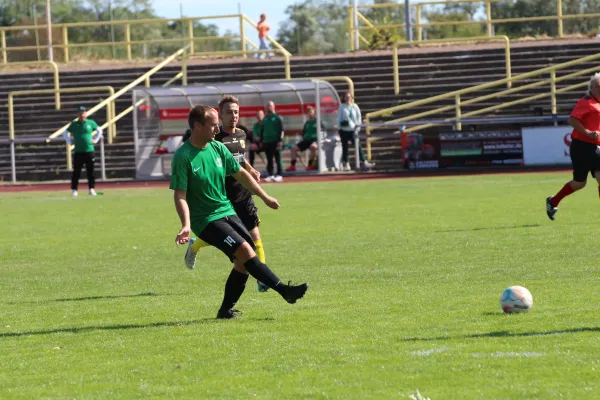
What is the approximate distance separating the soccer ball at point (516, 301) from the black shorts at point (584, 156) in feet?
22.5

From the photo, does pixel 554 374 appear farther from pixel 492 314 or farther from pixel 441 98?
pixel 441 98

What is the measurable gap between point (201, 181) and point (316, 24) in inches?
2540

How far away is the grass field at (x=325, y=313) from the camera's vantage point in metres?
6.30

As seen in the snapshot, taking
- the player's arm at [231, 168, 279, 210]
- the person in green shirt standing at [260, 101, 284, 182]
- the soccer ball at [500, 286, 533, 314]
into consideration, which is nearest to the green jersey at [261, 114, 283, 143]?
the person in green shirt standing at [260, 101, 284, 182]

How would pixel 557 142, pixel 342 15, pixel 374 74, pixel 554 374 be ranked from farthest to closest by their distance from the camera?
pixel 342 15 < pixel 374 74 < pixel 557 142 < pixel 554 374

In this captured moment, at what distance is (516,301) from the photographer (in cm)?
819

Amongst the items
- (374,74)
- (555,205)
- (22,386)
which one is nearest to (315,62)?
(374,74)

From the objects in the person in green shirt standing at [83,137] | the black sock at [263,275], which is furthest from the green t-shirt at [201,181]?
the person in green shirt standing at [83,137]

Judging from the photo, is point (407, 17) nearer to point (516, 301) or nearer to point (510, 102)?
point (510, 102)

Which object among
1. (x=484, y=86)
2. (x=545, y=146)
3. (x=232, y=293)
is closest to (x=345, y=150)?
(x=484, y=86)

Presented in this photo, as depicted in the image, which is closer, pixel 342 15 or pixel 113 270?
pixel 113 270

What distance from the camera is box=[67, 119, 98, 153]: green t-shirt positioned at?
26062 millimetres

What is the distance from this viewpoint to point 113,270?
42.0 feet

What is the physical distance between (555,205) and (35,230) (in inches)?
330
